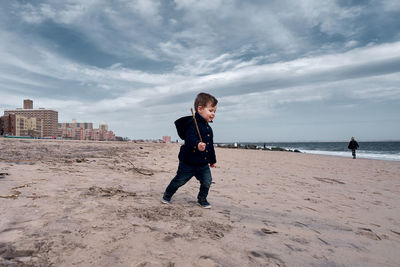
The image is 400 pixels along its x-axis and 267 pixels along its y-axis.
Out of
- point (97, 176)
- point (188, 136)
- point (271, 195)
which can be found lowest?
→ point (271, 195)

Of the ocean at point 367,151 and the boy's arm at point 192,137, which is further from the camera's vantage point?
the ocean at point 367,151

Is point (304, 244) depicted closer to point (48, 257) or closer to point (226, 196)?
point (226, 196)

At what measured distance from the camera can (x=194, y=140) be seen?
3.12 m

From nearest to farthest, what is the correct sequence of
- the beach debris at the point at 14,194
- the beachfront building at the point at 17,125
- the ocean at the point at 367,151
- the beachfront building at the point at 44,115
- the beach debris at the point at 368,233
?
the beach debris at the point at 368,233, the beach debris at the point at 14,194, the ocean at the point at 367,151, the beachfront building at the point at 17,125, the beachfront building at the point at 44,115

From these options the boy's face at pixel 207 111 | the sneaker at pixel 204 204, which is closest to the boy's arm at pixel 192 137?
the boy's face at pixel 207 111

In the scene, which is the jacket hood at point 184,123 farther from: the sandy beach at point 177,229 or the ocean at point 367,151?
the ocean at point 367,151

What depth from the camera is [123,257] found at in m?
1.62

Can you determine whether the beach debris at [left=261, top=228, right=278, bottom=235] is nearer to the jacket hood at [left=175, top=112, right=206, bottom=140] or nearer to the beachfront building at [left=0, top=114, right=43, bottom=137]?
the jacket hood at [left=175, top=112, right=206, bottom=140]

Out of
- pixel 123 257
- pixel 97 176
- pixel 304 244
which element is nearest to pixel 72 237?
pixel 123 257

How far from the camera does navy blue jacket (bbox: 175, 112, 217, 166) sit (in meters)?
3.09

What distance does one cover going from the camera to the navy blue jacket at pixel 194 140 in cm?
309

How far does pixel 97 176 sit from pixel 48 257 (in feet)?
10.1

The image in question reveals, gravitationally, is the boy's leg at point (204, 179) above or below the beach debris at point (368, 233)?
above

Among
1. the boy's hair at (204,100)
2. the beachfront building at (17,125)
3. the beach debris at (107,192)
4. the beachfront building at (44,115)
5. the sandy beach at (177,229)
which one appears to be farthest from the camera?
the beachfront building at (44,115)
